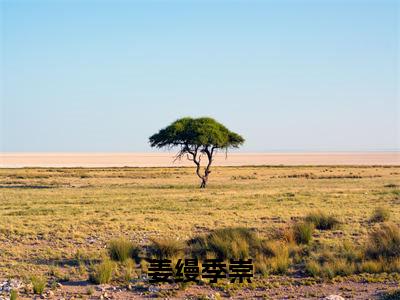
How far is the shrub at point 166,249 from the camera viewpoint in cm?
1545

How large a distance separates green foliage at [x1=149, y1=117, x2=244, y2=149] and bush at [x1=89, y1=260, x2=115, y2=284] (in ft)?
131

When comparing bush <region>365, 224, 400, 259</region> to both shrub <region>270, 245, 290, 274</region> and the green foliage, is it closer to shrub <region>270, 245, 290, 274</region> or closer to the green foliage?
shrub <region>270, 245, 290, 274</region>

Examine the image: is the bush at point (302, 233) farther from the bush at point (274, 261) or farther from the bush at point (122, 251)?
the bush at point (122, 251)

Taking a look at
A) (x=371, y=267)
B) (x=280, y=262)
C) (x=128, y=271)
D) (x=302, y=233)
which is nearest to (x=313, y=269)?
(x=280, y=262)

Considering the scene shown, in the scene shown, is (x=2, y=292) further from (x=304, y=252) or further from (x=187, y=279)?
(x=304, y=252)

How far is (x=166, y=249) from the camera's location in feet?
51.2

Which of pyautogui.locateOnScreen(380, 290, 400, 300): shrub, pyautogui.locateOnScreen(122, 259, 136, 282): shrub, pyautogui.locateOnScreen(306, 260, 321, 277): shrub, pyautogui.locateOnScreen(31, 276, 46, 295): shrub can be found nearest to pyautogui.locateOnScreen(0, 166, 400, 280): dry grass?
pyautogui.locateOnScreen(306, 260, 321, 277): shrub

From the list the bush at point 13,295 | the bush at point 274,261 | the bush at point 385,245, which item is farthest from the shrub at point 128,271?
the bush at point 385,245

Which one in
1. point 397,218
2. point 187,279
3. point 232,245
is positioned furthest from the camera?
point 397,218

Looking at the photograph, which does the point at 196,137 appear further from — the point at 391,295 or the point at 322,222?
the point at 391,295

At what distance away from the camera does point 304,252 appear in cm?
1589

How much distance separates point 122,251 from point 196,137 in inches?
1536

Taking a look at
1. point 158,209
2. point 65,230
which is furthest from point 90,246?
point 158,209

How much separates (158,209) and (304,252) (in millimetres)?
13917
